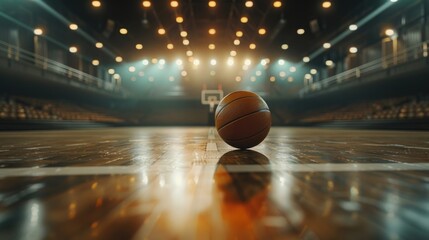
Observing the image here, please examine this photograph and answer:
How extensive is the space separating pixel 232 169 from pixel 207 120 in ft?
90.9

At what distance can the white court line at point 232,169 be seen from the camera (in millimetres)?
1984

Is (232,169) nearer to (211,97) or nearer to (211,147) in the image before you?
(211,147)

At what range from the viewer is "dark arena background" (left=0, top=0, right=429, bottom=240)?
103 cm

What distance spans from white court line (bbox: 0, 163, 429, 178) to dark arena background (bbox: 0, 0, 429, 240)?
0.9 inches

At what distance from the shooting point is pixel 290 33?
18.0 meters

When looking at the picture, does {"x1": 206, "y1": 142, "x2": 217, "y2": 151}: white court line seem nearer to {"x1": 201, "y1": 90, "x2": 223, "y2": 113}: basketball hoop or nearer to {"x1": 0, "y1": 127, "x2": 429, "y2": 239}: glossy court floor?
{"x1": 0, "y1": 127, "x2": 429, "y2": 239}: glossy court floor

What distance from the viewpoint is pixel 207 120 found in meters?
29.8

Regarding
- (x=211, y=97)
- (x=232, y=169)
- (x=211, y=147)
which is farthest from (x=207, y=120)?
(x=232, y=169)

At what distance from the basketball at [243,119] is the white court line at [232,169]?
1040mm

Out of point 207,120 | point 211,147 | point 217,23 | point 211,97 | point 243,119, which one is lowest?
point 211,147

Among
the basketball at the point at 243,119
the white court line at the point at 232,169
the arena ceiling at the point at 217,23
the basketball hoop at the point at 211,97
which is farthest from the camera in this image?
the basketball hoop at the point at 211,97

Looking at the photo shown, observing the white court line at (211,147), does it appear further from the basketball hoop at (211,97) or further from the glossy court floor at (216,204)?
the basketball hoop at (211,97)

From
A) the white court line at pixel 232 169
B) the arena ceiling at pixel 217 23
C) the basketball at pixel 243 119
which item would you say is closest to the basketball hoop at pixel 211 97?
the arena ceiling at pixel 217 23

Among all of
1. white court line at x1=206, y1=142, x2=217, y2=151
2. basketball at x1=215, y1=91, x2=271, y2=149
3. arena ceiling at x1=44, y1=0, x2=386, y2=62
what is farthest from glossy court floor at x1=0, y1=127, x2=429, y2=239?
arena ceiling at x1=44, y1=0, x2=386, y2=62
